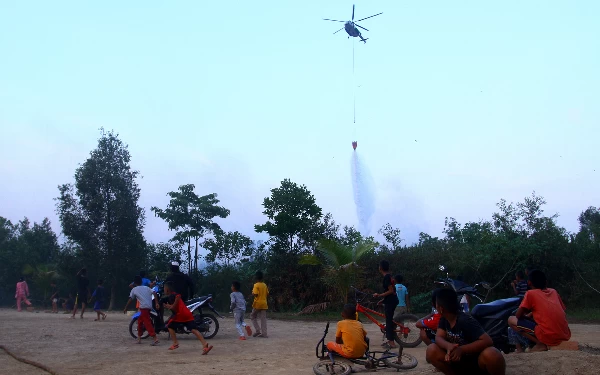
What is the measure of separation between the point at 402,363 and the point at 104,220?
21181mm

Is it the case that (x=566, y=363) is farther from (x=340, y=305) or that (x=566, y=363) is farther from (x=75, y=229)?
(x=75, y=229)

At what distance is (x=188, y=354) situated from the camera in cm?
990

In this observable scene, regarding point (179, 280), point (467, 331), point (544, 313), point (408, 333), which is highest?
point (179, 280)

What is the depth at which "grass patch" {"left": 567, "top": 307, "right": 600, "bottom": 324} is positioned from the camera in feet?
52.9

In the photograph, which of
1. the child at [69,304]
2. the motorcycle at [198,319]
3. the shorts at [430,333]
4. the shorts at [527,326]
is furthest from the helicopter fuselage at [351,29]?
the child at [69,304]

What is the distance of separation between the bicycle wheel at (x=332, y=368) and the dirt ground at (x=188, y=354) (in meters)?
0.44

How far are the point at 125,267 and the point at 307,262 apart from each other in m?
10.8

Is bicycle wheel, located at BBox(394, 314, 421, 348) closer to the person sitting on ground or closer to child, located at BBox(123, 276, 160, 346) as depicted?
the person sitting on ground

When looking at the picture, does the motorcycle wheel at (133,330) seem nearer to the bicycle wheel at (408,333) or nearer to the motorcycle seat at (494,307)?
the bicycle wheel at (408,333)

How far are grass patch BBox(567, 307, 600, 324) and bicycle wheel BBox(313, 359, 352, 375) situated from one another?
11307 mm

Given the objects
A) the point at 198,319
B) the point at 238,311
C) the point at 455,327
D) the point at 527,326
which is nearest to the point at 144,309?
the point at 198,319

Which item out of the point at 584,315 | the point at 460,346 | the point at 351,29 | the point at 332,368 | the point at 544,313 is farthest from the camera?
the point at 351,29

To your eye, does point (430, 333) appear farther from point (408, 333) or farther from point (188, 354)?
point (188, 354)

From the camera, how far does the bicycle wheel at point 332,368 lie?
24.3 feet
